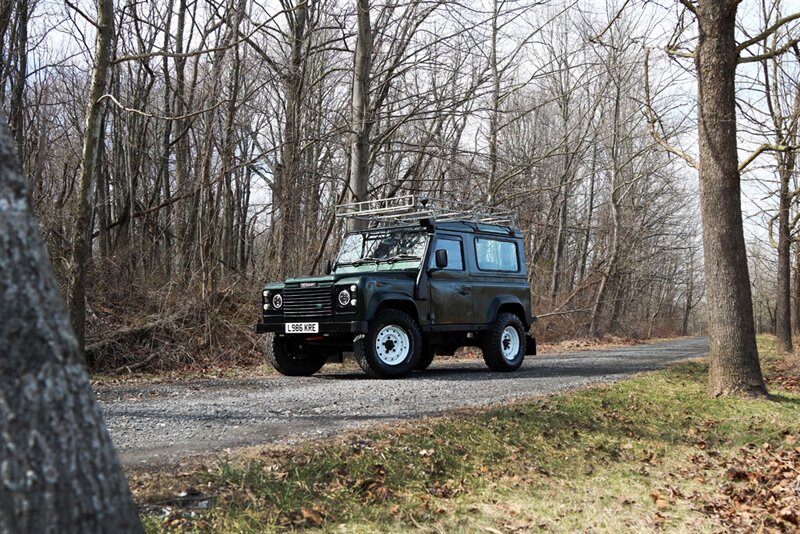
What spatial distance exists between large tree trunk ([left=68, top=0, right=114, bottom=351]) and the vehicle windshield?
399 centimetres

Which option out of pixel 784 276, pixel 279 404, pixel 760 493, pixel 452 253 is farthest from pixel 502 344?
pixel 784 276

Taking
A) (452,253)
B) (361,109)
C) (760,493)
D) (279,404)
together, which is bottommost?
(760,493)

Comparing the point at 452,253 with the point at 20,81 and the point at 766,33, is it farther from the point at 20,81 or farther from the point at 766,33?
the point at 20,81

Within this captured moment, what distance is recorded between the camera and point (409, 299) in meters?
10.7

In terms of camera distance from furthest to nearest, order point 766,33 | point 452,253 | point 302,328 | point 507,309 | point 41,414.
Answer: point 507,309, point 452,253, point 302,328, point 766,33, point 41,414

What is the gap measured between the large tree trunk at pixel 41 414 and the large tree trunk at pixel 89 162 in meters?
7.84

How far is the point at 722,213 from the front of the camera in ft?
28.6

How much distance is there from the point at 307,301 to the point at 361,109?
5.99 metres

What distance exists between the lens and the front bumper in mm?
10070

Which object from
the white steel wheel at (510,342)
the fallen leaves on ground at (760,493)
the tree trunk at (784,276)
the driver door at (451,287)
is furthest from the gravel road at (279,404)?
the tree trunk at (784,276)

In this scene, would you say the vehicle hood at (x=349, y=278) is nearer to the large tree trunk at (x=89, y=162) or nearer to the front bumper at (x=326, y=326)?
the front bumper at (x=326, y=326)

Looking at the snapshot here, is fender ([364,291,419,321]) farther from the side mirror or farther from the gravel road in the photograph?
the gravel road

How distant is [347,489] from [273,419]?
2341 mm

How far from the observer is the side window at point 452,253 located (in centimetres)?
1141
